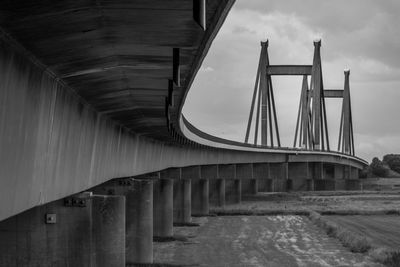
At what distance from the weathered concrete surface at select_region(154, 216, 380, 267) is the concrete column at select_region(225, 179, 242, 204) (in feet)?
→ 121

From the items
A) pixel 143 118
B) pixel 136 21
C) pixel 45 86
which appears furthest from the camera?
pixel 143 118

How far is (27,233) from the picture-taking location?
66.1 feet

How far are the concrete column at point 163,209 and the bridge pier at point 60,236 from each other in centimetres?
2470

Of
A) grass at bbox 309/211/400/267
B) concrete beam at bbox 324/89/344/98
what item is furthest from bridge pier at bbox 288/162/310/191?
grass at bbox 309/211/400/267

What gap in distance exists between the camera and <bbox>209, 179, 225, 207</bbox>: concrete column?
9162cm

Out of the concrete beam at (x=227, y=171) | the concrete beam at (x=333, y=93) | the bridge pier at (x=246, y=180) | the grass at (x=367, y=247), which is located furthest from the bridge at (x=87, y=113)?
the concrete beam at (x=333, y=93)

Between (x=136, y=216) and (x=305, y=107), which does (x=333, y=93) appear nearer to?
(x=305, y=107)

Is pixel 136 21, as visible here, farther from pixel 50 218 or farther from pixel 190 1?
pixel 50 218

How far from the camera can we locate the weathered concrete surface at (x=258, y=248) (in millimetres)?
35000

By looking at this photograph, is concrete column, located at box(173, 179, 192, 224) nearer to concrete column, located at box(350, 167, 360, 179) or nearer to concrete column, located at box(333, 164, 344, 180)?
concrete column, located at box(333, 164, 344, 180)

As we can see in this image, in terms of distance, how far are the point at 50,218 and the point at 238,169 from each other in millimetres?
89676

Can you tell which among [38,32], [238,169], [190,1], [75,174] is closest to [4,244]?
[75,174]

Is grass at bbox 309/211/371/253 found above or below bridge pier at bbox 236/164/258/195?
below

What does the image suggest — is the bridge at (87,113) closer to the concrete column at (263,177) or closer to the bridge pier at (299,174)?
the concrete column at (263,177)
